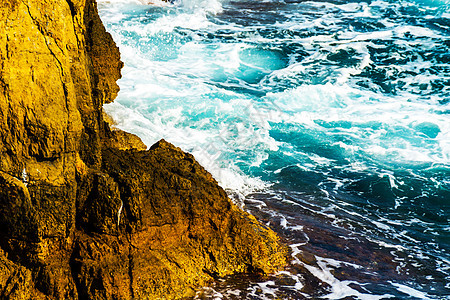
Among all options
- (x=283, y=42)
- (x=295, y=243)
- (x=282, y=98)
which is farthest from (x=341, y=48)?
(x=295, y=243)

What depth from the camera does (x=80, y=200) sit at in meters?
3.54

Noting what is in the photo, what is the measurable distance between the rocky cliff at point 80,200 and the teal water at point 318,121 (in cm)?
48

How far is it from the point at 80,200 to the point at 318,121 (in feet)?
23.7

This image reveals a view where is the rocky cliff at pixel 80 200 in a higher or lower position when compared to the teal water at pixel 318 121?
higher

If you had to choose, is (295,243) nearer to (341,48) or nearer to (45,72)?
(45,72)

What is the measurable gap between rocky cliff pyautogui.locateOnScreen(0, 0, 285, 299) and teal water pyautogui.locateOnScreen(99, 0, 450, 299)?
1.56 feet

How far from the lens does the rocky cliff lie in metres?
3.11

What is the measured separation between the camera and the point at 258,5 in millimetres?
20000

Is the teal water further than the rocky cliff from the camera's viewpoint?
Yes

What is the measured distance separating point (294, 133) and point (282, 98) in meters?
1.95

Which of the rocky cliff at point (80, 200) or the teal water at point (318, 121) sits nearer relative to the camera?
the rocky cliff at point (80, 200)

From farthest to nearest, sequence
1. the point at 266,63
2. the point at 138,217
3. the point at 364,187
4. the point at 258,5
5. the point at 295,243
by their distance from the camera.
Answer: the point at 258,5
the point at 266,63
the point at 364,187
the point at 295,243
the point at 138,217

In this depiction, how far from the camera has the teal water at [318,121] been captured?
4.93 metres

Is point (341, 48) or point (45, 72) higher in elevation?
point (45, 72)
